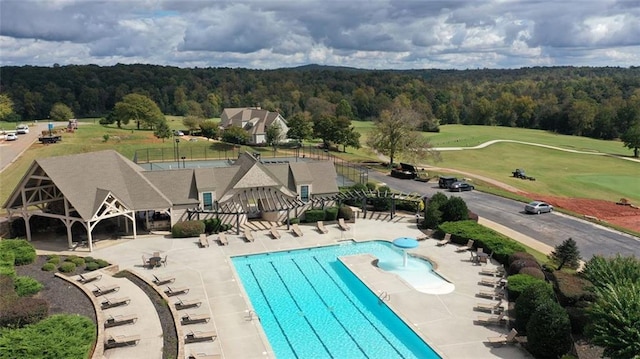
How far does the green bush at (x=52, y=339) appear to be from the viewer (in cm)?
1628

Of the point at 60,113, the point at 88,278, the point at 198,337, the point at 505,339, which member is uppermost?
the point at 60,113

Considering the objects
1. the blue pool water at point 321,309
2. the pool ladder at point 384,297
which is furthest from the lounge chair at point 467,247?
the pool ladder at point 384,297

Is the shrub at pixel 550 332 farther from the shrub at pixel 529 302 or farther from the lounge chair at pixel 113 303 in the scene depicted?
the lounge chair at pixel 113 303

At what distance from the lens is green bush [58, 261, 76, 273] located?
26703 mm

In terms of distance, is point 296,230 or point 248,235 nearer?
point 248,235

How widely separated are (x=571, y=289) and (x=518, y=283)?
2.54 meters

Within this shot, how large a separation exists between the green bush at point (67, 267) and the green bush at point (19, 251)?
83.5 inches

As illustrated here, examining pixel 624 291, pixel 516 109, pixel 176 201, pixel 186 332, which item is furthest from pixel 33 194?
pixel 516 109

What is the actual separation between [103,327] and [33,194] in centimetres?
1744

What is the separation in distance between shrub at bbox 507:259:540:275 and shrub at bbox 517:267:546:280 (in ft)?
1.55

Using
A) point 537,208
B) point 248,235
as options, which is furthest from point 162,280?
point 537,208

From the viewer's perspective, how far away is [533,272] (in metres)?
25.6

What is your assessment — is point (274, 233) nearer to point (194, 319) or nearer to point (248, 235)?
point (248, 235)

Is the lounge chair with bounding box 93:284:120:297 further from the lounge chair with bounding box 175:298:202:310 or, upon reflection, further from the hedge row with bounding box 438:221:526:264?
the hedge row with bounding box 438:221:526:264
